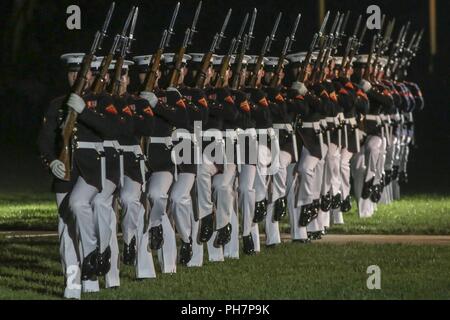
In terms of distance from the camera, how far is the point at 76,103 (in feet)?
51.8

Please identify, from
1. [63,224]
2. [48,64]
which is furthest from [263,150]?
[48,64]

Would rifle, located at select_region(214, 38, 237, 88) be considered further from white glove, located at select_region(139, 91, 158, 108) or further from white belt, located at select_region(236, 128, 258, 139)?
white glove, located at select_region(139, 91, 158, 108)

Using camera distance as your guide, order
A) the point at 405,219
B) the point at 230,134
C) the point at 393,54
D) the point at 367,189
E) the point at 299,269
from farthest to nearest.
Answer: the point at 393,54 → the point at 367,189 → the point at 405,219 → the point at 230,134 → the point at 299,269

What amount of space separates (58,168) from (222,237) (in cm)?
335

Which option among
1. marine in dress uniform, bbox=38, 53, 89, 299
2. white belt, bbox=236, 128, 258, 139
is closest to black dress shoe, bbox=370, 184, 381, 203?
white belt, bbox=236, 128, 258, 139

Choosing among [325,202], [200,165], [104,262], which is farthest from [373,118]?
[104,262]

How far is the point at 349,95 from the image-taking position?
22844mm

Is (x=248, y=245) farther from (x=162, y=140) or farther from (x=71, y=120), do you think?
(x=71, y=120)

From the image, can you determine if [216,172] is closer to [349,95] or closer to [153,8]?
[349,95]

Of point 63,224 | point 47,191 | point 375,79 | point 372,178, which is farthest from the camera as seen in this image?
point 47,191

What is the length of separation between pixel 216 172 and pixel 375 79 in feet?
27.0

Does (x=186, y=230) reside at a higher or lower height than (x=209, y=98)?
lower

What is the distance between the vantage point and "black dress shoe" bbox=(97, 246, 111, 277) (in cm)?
1605

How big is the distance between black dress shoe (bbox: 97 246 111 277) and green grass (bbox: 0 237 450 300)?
20 cm
